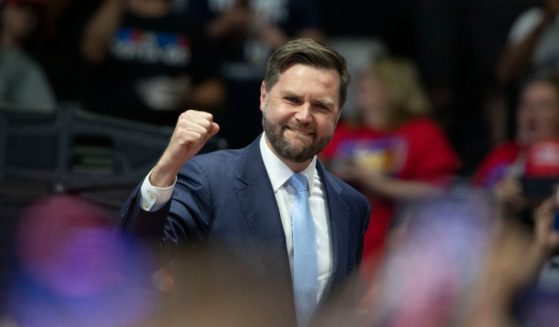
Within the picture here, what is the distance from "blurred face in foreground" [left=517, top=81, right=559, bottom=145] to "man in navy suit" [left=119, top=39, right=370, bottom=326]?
3.05 metres

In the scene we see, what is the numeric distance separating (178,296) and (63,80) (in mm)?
3907

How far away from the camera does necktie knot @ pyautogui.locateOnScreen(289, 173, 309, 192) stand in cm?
460

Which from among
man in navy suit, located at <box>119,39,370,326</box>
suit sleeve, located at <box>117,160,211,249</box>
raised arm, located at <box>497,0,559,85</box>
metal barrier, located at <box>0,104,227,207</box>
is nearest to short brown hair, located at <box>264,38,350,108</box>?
man in navy suit, located at <box>119,39,370,326</box>

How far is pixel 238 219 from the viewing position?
4.46 meters

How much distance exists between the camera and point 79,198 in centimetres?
554

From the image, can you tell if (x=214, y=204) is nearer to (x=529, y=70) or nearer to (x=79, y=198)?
(x=79, y=198)

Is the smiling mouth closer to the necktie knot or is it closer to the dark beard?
the dark beard

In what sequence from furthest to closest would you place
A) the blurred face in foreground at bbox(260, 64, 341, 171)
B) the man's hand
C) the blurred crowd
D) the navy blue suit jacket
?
the blurred crowd, the blurred face in foreground at bbox(260, 64, 341, 171), the navy blue suit jacket, the man's hand

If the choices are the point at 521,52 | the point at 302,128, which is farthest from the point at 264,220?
the point at 521,52

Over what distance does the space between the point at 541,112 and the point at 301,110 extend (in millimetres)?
A: 3284

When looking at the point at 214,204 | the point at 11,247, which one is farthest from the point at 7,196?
the point at 214,204

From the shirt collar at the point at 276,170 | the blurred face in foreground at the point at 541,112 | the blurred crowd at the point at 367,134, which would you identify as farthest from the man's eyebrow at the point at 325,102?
the blurred face in foreground at the point at 541,112

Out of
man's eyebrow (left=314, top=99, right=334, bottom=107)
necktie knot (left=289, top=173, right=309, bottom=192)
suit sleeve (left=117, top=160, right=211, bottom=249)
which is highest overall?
man's eyebrow (left=314, top=99, right=334, bottom=107)

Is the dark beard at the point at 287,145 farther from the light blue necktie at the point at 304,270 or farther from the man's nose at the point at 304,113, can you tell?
the light blue necktie at the point at 304,270
